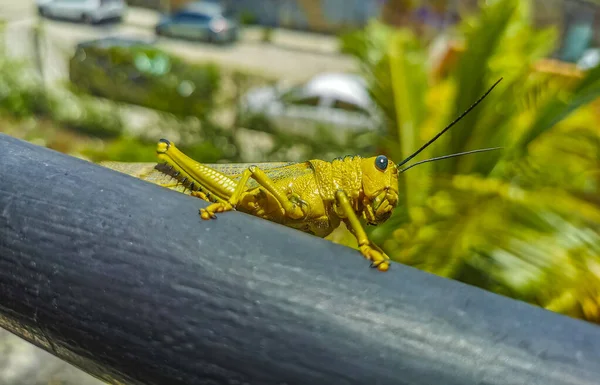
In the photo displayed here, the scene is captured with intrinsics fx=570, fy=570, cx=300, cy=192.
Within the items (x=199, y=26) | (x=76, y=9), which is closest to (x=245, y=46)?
(x=199, y=26)

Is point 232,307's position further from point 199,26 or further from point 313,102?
point 199,26

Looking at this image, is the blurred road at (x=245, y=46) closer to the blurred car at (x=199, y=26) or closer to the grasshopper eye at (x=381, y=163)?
the blurred car at (x=199, y=26)

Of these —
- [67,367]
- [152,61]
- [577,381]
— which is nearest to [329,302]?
[577,381]

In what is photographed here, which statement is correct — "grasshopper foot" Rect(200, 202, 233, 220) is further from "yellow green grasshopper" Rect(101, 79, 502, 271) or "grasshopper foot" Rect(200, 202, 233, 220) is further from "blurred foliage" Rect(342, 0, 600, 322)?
"blurred foliage" Rect(342, 0, 600, 322)

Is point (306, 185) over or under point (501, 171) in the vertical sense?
over

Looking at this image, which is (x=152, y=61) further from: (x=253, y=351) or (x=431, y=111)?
(x=253, y=351)

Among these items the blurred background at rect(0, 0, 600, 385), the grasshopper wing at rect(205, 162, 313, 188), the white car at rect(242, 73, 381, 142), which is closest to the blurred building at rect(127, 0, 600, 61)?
the white car at rect(242, 73, 381, 142)
